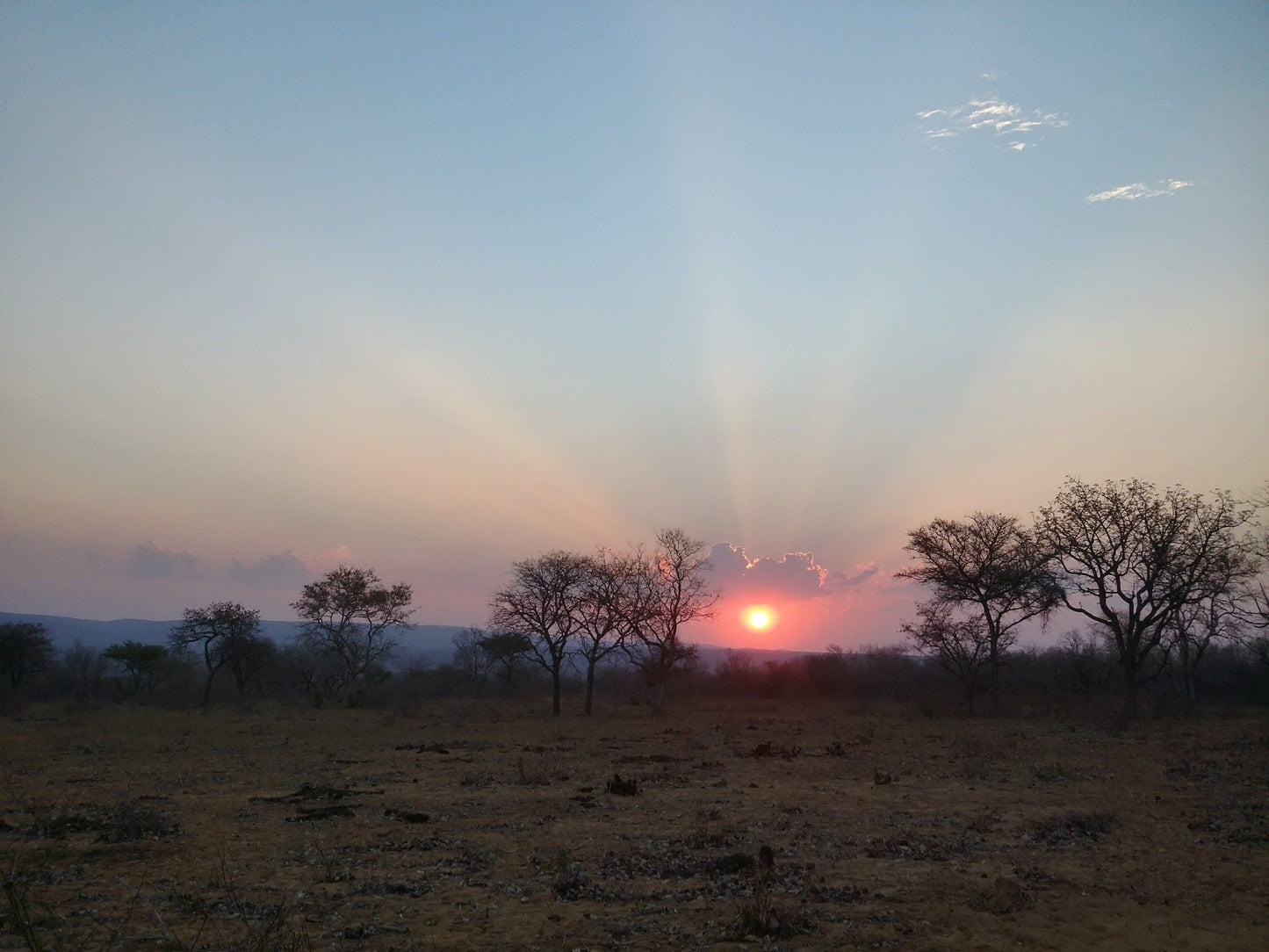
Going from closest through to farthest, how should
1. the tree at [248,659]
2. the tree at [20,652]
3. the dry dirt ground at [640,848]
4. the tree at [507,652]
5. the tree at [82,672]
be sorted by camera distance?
the dry dirt ground at [640,848] < the tree at [20,652] < the tree at [82,672] < the tree at [248,659] < the tree at [507,652]

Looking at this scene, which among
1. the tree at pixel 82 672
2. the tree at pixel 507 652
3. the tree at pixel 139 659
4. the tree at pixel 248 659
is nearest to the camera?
the tree at pixel 82 672

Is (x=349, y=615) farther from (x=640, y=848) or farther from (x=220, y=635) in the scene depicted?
(x=640, y=848)

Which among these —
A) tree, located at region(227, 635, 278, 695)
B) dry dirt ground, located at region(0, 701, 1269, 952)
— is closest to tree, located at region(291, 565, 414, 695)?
tree, located at region(227, 635, 278, 695)

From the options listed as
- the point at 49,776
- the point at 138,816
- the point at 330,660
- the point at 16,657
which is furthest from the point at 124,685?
the point at 138,816

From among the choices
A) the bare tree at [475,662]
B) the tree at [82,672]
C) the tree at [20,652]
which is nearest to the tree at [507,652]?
the bare tree at [475,662]

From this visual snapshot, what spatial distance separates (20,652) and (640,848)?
168 ft

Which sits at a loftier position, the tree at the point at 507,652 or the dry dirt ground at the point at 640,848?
the tree at the point at 507,652

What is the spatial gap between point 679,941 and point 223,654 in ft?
166

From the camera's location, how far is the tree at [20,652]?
46.0 metres

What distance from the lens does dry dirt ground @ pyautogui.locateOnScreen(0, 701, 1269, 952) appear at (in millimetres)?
7508

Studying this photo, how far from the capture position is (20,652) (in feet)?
153

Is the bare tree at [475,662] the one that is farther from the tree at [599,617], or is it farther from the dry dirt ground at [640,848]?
the dry dirt ground at [640,848]

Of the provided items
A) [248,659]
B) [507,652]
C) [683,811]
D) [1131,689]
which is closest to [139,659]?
[248,659]

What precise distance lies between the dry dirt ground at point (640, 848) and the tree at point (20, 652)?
2938 centimetres
